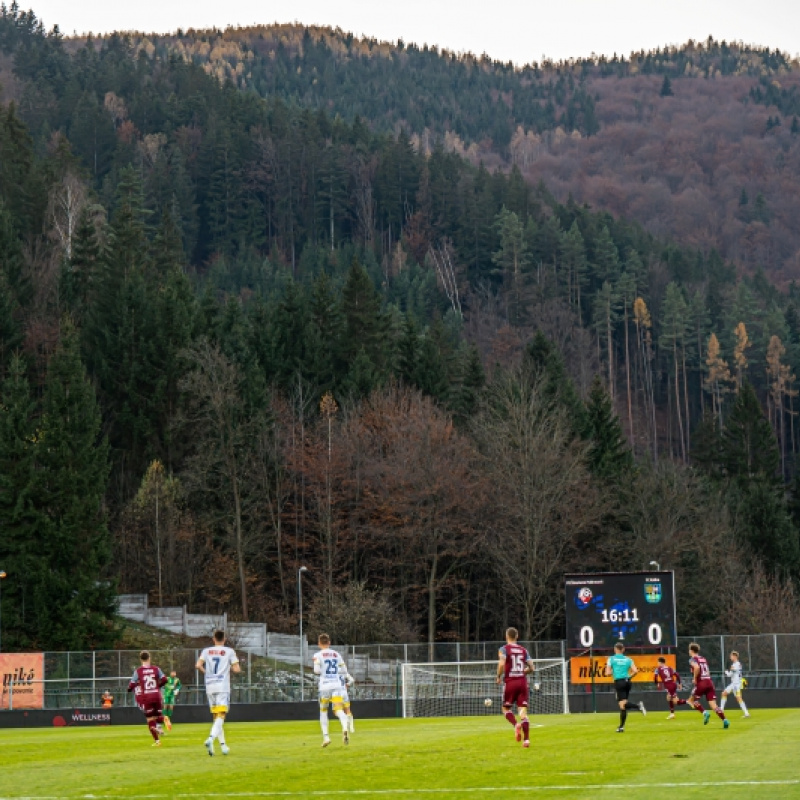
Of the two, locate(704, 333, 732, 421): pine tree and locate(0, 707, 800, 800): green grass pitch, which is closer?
locate(0, 707, 800, 800): green grass pitch

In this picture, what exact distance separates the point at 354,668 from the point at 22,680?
519 inches

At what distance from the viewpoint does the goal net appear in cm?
5209

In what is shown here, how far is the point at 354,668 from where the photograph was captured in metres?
59.3

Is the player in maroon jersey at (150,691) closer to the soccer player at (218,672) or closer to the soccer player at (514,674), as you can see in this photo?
the soccer player at (218,672)

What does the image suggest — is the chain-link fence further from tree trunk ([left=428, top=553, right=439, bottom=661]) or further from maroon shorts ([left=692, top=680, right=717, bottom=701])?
maroon shorts ([left=692, top=680, right=717, bottom=701])

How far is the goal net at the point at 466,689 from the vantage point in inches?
2051

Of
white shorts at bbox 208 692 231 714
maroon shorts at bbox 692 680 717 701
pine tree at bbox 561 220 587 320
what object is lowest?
maroon shorts at bbox 692 680 717 701

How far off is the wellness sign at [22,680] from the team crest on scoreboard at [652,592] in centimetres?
2292

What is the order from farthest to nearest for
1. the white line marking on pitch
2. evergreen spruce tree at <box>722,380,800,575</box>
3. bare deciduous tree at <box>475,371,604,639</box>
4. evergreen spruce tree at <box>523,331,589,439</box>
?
1. evergreen spruce tree at <box>722,380,800,575</box>
2. evergreen spruce tree at <box>523,331,589,439</box>
3. bare deciduous tree at <box>475,371,604,639</box>
4. the white line marking on pitch

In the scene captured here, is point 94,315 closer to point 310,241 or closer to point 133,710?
point 133,710

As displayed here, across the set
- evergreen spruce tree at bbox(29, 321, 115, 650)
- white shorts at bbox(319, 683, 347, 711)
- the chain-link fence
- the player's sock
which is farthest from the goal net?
white shorts at bbox(319, 683, 347, 711)

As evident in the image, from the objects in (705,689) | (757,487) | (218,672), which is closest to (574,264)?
(757,487)

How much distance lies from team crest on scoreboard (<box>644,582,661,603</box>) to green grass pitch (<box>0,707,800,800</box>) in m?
19.9

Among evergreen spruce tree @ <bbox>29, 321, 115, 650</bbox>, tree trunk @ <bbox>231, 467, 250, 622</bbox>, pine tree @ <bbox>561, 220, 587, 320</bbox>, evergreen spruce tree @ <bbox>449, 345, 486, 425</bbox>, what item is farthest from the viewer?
pine tree @ <bbox>561, 220, 587, 320</bbox>
